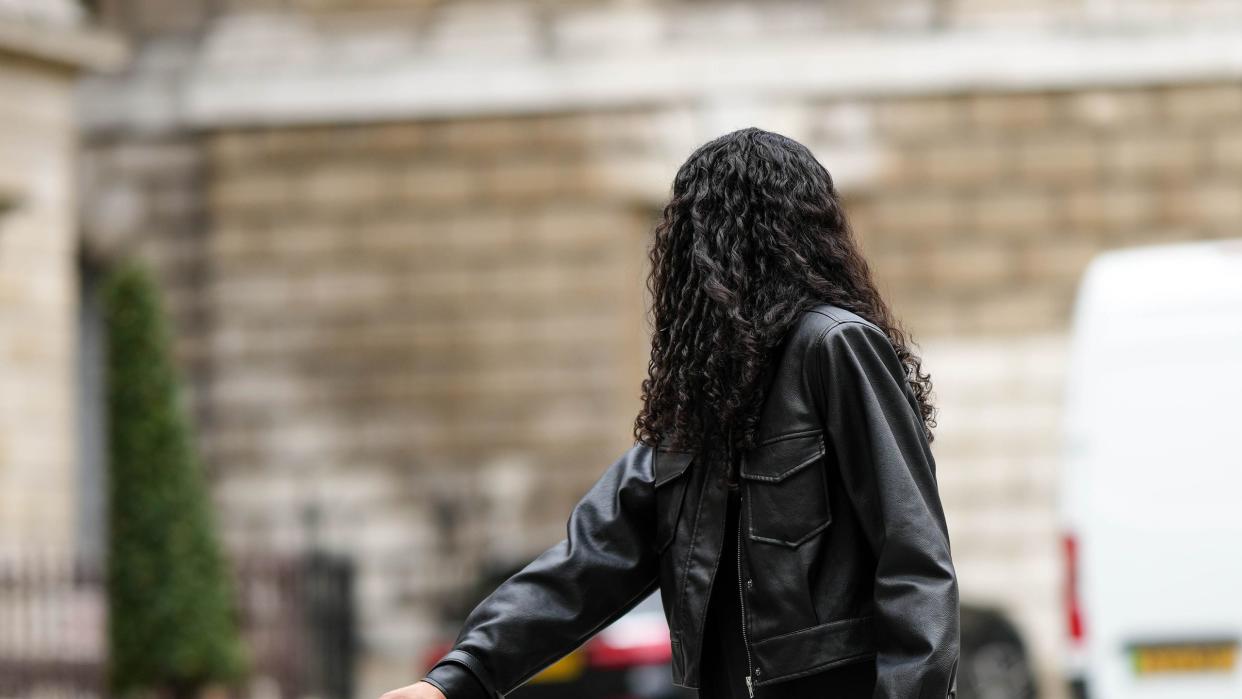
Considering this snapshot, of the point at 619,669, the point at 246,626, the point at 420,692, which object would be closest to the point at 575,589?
the point at 420,692

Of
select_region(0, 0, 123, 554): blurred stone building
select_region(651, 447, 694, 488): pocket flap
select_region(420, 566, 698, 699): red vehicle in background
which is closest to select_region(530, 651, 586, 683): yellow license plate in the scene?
select_region(420, 566, 698, 699): red vehicle in background

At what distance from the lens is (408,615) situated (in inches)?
606

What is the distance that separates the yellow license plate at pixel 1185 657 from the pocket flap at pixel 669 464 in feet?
15.2

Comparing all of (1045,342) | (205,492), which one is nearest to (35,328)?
(205,492)

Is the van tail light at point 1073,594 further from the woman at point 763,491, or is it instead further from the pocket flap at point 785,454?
the pocket flap at point 785,454

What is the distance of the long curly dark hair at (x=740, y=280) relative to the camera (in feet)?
9.35

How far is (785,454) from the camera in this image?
2.81m

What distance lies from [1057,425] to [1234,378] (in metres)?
8.08

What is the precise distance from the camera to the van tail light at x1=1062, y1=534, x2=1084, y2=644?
25.4 ft

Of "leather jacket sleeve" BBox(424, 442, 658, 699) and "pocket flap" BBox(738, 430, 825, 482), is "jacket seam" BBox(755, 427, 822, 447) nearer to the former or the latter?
"pocket flap" BBox(738, 430, 825, 482)

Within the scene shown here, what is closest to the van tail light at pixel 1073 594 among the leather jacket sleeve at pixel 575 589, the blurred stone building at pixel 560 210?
the leather jacket sleeve at pixel 575 589

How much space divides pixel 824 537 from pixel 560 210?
42.0ft

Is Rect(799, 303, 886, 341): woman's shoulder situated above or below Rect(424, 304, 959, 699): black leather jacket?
above

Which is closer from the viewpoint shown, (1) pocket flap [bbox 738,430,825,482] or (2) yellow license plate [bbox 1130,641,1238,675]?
(1) pocket flap [bbox 738,430,825,482]
